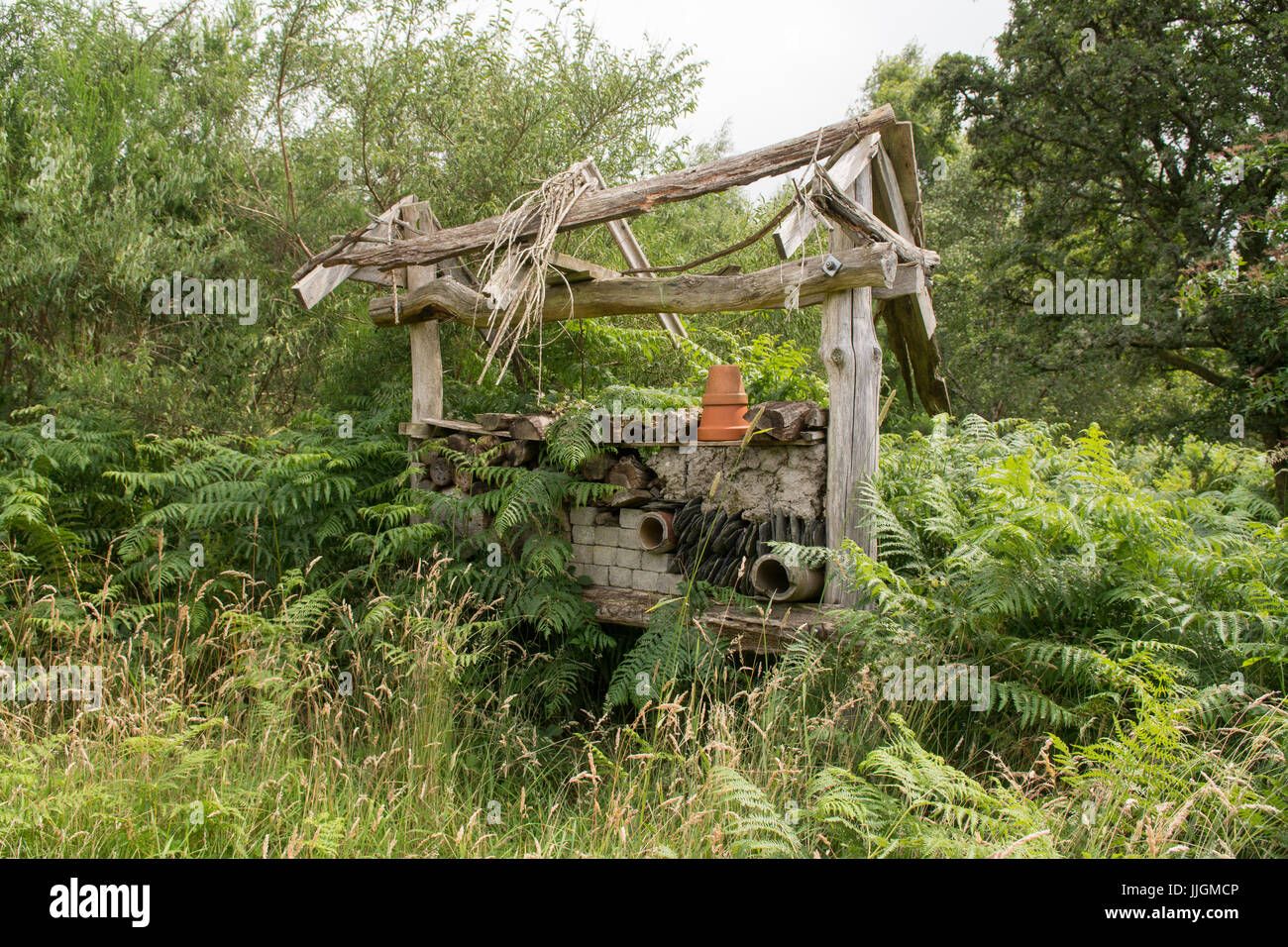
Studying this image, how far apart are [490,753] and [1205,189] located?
32.4 ft

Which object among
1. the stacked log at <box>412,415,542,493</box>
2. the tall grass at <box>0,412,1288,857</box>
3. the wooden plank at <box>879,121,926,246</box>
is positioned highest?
the wooden plank at <box>879,121,926,246</box>

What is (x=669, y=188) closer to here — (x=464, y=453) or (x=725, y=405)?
(x=725, y=405)

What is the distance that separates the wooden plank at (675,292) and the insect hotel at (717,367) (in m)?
0.01

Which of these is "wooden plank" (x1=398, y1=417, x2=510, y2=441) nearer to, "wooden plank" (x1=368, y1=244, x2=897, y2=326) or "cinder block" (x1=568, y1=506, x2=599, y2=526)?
"wooden plank" (x1=368, y1=244, x2=897, y2=326)

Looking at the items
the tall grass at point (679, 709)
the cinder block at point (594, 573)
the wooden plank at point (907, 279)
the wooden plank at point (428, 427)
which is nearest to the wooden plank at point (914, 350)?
the tall grass at point (679, 709)

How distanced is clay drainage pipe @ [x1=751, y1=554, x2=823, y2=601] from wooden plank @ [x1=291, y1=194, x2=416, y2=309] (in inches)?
140

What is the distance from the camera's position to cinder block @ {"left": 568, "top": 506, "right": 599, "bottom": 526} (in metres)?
5.86

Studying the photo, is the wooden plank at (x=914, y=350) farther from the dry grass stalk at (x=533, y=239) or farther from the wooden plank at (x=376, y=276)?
the wooden plank at (x=376, y=276)

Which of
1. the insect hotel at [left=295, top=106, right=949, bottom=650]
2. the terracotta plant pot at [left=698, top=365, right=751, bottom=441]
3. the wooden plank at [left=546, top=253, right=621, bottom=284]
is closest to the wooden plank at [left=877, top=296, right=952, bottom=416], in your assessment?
the insect hotel at [left=295, top=106, right=949, bottom=650]

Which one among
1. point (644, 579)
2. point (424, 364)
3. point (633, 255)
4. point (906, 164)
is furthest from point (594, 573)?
point (906, 164)

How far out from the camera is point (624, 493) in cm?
554

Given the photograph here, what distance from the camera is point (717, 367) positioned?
520 cm

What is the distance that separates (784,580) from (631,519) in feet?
3.76

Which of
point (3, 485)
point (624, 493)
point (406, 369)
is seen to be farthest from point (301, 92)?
point (624, 493)
